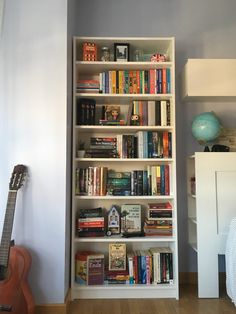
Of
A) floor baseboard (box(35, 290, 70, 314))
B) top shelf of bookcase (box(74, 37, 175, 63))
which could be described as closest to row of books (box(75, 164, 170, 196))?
floor baseboard (box(35, 290, 70, 314))

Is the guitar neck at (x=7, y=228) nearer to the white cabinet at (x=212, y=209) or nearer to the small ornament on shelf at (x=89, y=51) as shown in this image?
the small ornament on shelf at (x=89, y=51)

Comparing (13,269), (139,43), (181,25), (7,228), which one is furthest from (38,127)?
(181,25)

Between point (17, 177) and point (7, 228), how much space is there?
13.4 inches

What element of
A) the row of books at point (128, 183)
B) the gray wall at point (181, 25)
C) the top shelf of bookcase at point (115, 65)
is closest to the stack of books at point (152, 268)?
the row of books at point (128, 183)

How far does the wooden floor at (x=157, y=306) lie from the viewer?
1978 mm

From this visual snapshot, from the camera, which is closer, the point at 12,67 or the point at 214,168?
the point at 12,67

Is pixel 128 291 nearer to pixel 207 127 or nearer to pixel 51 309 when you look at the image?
pixel 51 309

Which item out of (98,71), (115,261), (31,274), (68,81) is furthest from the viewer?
(98,71)

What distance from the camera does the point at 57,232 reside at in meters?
1.96

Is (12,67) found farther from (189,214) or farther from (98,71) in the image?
(189,214)

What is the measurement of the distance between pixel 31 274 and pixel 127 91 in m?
1.58

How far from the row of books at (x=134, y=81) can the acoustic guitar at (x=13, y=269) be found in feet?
3.26

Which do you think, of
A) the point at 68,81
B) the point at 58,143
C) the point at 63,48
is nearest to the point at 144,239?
the point at 58,143

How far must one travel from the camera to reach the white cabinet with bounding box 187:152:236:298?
7.06ft
